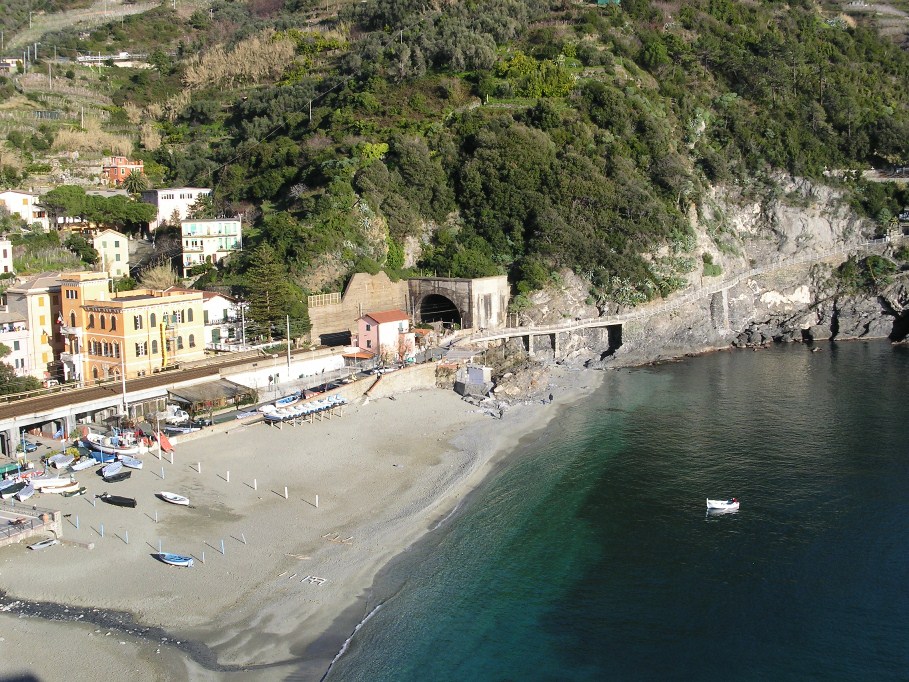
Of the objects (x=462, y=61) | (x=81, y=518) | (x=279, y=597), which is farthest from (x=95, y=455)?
(x=462, y=61)

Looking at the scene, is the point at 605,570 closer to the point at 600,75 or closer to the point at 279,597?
the point at 279,597

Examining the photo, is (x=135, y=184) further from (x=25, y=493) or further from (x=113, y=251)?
(x=25, y=493)

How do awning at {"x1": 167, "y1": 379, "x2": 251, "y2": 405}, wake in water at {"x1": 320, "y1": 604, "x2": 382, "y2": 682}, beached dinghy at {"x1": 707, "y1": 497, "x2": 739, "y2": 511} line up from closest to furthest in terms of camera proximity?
1. wake in water at {"x1": 320, "y1": 604, "x2": 382, "y2": 682}
2. beached dinghy at {"x1": 707, "y1": 497, "x2": 739, "y2": 511}
3. awning at {"x1": 167, "y1": 379, "x2": 251, "y2": 405}

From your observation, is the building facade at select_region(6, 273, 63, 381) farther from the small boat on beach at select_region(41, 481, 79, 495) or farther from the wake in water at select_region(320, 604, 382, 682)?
the wake in water at select_region(320, 604, 382, 682)

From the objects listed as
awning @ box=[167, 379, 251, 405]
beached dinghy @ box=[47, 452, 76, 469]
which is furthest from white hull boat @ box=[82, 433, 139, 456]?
awning @ box=[167, 379, 251, 405]

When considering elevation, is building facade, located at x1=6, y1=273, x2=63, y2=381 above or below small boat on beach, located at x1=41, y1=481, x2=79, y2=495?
above

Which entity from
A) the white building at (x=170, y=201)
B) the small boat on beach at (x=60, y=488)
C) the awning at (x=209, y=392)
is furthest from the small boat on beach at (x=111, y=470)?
the white building at (x=170, y=201)

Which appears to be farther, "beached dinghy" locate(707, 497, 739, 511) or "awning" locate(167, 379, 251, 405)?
"awning" locate(167, 379, 251, 405)
